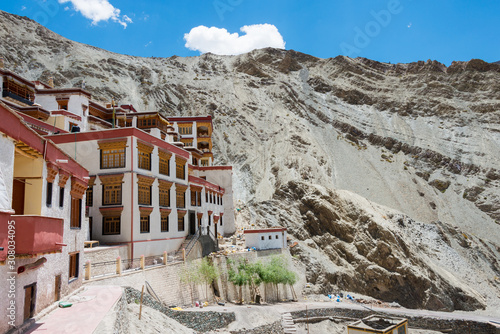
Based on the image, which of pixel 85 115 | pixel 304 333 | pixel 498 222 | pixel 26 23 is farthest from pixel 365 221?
pixel 26 23

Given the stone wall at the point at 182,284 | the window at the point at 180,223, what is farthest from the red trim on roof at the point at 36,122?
the stone wall at the point at 182,284

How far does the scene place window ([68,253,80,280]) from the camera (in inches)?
644

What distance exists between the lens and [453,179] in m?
71.9

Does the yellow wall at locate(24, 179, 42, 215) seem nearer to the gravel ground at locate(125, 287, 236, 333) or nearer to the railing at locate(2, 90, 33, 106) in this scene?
the gravel ground at locate(125, 287, 236, 333)

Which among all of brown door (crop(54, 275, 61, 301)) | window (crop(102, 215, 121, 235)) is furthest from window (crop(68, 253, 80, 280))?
window (crop(102, 215, 121, 235))

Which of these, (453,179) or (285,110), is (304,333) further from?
(285,110)

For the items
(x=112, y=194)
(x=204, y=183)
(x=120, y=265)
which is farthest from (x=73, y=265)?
(x=204, y=183)

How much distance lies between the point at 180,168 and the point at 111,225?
907cm

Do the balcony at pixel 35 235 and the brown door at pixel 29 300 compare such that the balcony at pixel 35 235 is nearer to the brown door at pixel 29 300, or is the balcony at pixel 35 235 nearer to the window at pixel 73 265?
the brown door at pixel 29 300

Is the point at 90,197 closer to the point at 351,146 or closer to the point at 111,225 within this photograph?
the point at 111,225

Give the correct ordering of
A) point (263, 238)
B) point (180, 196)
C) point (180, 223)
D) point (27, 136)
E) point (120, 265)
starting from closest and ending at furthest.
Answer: point (27, 136) < point (120, 265) < point (180, 223) < point (180, 196) < point (263, 238)

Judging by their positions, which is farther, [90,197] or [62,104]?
[62,104]

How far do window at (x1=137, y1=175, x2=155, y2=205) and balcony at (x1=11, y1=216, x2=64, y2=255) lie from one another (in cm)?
1649

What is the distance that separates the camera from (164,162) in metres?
30.6
